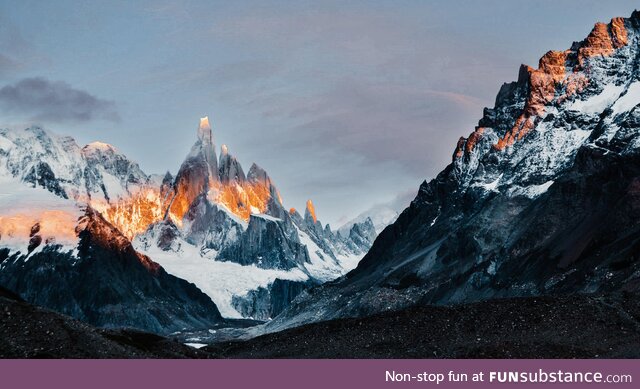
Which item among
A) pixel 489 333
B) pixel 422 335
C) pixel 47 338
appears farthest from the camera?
pixel 422 335

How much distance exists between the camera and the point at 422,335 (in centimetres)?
10844

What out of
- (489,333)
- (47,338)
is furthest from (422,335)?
(47,338)

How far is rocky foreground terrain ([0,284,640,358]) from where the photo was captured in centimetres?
8812

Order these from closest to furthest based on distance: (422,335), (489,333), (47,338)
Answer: (47,338) → (489,333) → (422,335)

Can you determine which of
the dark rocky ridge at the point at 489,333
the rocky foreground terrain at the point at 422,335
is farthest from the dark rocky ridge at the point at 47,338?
the dark rocky ridge at the point at 489,333

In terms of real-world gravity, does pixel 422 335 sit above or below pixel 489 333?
above

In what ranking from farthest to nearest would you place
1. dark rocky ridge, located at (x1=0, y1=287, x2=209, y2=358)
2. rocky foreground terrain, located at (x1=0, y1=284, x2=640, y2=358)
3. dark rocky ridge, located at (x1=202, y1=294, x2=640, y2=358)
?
1. dark rocky ridge, located at (x1=202, y1=294, x2=640, y2=358)
2. rocky foreground terrain, located at (x1=0, y1=284, x2=640, y2=358)
3. dark rocky ridge, located at (x1=0, y1=287, x2=209, y2=358)

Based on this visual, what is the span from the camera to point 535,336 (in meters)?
100

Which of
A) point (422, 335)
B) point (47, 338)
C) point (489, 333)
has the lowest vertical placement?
point (489, 333)

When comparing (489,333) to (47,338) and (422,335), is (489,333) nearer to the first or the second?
(422,335)

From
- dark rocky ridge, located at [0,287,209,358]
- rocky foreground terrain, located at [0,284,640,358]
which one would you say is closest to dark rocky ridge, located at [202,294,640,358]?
rocky foreground terrain, located at [0,284,640,358]

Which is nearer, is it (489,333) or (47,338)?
(47,338)

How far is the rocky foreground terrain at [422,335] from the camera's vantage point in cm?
8812

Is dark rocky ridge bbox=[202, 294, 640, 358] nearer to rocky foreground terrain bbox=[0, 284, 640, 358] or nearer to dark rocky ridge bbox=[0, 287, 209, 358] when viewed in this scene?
rocky foreground terrain bbox=[0, 284, 640, 358]
